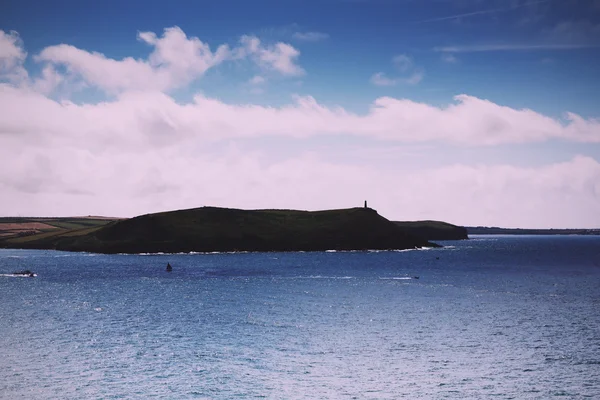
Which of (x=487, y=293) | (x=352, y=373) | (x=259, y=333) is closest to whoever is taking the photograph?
(x=352, y=373)

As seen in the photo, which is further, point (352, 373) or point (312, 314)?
point (312, 314)

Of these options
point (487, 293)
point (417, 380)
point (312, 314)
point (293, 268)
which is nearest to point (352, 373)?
point (417, 380)

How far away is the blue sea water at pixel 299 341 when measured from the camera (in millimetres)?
45469

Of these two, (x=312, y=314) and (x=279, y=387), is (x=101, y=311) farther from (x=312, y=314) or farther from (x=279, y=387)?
(x=279, y=387)

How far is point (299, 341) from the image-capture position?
62188mm

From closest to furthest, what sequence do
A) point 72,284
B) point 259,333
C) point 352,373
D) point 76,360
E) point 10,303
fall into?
1. point 352,373
2. point 76,360
3. point 259,333
4. point 10,303
5. point 72,284

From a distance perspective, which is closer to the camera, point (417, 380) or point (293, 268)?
point (417, 380)

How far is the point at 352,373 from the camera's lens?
49469mm

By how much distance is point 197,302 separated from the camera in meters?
94.6

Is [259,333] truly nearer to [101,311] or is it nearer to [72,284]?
[101,311]

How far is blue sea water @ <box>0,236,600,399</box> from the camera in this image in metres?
45.5

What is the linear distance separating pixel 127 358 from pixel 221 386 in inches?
501

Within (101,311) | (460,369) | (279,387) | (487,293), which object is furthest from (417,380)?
(487,293)

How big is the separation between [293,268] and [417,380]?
4831 inches
